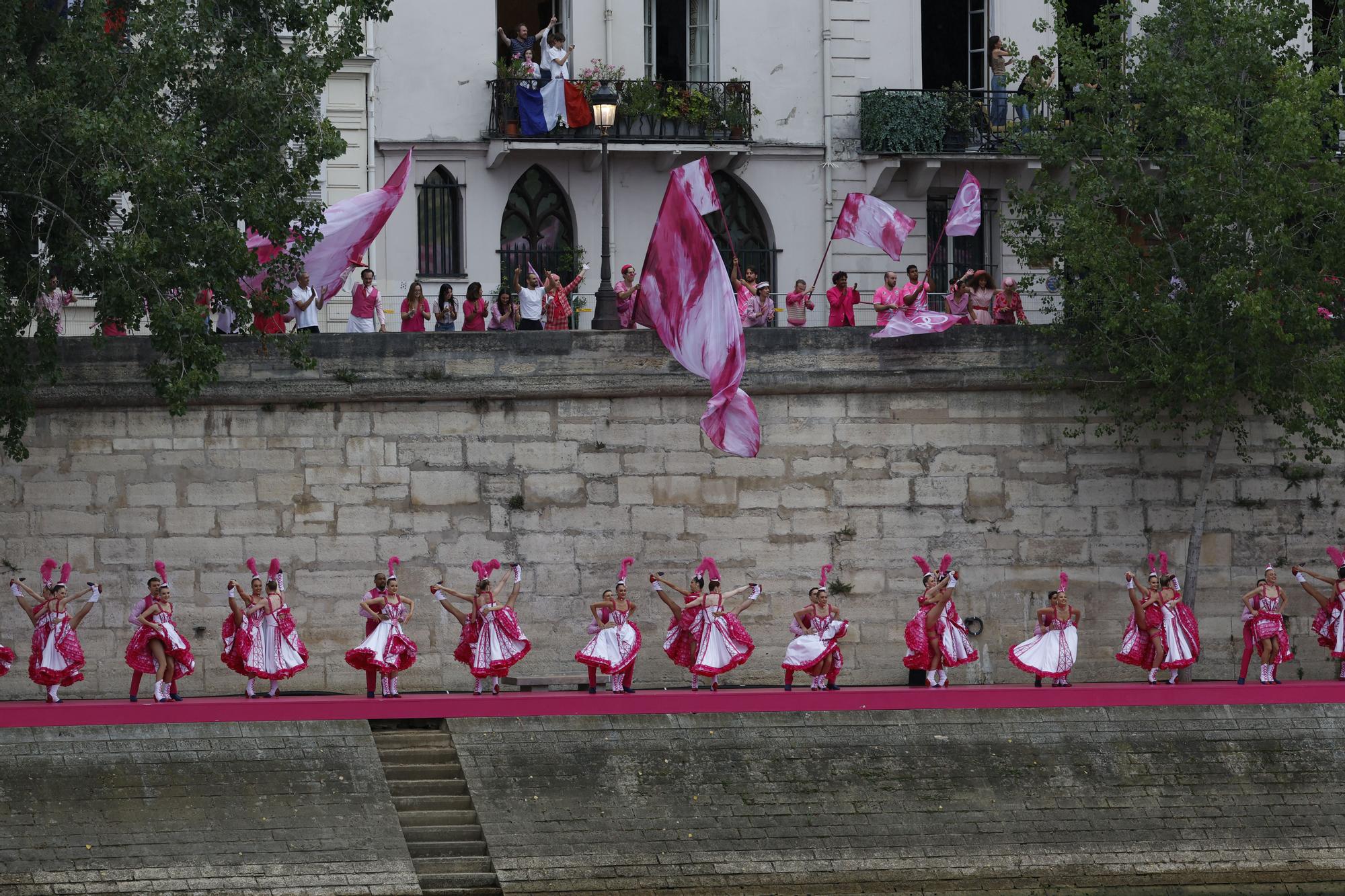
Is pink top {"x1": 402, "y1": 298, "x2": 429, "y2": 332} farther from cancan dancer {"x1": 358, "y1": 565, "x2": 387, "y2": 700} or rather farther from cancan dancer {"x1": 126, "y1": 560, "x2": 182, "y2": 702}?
cancan dancer {"x1": 126, "y1": 560, "x2": 182, "y2": 702}

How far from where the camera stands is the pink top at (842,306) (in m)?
25.8

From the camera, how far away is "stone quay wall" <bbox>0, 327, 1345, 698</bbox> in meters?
23.6

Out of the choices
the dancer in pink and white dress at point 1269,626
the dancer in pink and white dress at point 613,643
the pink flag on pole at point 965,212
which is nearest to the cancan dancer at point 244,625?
the dancer in pink and white dress at point 613,643

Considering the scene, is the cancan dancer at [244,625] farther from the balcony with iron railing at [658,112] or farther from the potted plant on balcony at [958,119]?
the potted plant on balcony at [958,119]

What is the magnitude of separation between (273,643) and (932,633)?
21.5ft

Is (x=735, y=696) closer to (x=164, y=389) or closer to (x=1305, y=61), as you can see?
(x=164, y=389)

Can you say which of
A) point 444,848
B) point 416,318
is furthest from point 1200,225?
point 444,848

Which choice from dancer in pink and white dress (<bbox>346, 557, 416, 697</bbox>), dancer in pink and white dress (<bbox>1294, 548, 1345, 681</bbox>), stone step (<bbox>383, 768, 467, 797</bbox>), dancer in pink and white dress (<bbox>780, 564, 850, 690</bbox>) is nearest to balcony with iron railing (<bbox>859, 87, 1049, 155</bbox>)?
dancer in pink and white dress (<bbox>1294, 548, 1345, 681</bbox>)

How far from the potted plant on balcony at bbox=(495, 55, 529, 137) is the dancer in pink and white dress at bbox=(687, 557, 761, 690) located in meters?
8.44

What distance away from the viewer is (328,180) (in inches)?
1090

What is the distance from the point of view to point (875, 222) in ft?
82.3

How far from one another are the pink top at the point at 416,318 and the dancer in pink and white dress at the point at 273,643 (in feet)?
15.0

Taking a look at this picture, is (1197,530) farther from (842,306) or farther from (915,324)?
(842,306)

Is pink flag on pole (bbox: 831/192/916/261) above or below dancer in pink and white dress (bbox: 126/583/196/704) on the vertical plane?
above
